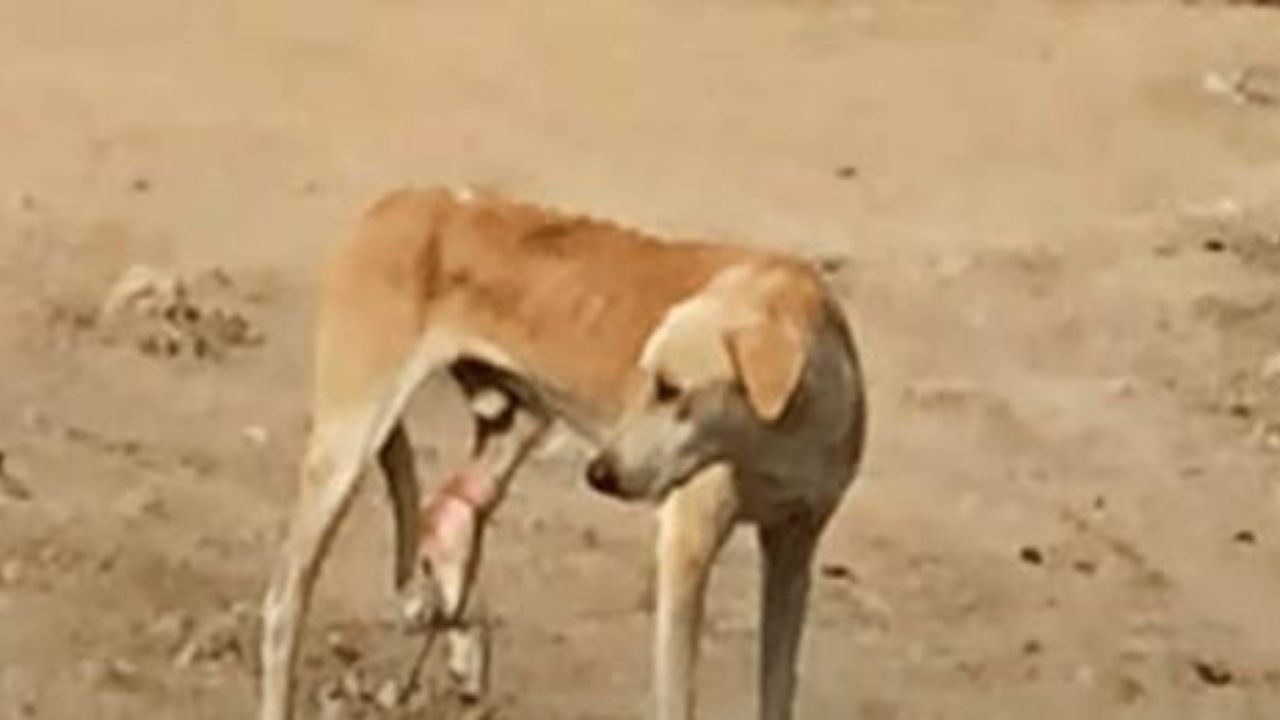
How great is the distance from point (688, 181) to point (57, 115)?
6.32 ft

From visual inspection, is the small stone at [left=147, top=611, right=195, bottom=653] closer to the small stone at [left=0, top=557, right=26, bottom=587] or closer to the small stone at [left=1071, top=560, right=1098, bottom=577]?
the small stone at [left=0, top=557, right=26, bottom=587]

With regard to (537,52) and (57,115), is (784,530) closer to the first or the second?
(57,115)

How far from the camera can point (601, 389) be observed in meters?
7.74

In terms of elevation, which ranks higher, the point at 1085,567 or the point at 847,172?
the point at 1085,567

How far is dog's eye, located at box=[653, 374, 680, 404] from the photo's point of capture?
7.38 m

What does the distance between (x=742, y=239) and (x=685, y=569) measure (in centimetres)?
534

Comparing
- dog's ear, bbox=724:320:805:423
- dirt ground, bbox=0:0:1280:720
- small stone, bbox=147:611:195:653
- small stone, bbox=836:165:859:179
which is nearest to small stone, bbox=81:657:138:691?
dirt ground, bbox=0:0:1280:720

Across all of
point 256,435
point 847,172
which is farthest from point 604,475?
point 847,172

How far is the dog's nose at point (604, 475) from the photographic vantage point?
24.2ft

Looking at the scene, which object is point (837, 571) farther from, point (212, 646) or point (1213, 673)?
point (212, 646)

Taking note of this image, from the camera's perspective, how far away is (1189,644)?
30.1ft

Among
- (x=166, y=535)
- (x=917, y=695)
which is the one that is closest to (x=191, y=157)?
(x=166, y=535)

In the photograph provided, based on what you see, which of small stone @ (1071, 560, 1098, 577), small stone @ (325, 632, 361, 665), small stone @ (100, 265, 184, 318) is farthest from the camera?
small stone @ (100, 265, 184, 318)

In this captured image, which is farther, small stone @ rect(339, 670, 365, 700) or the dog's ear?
small stone @ rect(339, 670, 365, 700)
